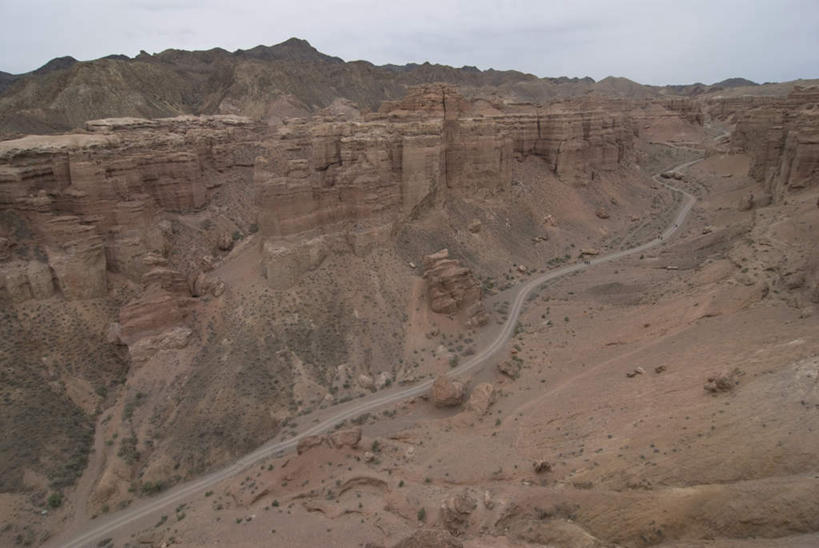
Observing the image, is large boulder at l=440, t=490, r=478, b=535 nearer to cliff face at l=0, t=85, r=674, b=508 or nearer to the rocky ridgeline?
cliff face at l=0, t=85, r=674, b=508

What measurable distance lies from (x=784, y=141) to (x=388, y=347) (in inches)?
1975

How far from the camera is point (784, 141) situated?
179 ft

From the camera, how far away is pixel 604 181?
243ft

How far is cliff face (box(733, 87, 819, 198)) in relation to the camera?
144 feet

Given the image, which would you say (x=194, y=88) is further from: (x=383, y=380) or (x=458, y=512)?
(x=458, y=512)

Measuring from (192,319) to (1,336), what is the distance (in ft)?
37.3

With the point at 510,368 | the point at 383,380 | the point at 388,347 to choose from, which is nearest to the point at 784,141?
the point at 510,368

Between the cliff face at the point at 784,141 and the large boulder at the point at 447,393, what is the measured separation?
37.5 meters

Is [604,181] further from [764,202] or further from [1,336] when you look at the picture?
[1,336]

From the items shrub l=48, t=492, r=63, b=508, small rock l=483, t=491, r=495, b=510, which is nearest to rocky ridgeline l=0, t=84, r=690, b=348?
shrub l=48, t=492, r=63, b=508

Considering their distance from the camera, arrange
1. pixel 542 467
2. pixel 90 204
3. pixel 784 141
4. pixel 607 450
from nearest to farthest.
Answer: pixel 607 450 < pixel 542 467 < pixel 90 204 < pixel 784 141

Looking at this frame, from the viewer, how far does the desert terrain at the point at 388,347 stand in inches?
755

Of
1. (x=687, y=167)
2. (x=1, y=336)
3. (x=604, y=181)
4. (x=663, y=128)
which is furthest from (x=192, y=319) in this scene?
(x=663, y=128)

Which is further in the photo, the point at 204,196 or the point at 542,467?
the point at 204,196
